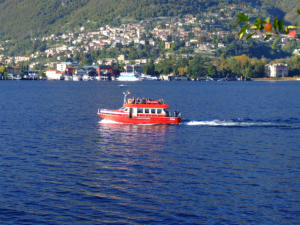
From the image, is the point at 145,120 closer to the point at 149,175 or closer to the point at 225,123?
the point at 225,123

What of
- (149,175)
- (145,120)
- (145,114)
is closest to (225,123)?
(145,120)

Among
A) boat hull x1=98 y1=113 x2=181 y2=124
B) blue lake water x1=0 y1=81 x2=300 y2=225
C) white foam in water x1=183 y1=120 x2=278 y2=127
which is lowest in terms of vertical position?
blue lake water x1=0 y1=81 x2=300 y2=225

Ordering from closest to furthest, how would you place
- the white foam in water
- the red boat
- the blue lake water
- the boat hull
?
the blue lake water → the red boat → the boat hull → the white foam in water

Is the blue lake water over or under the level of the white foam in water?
under

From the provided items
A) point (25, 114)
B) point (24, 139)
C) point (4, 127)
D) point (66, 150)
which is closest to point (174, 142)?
point (66, 150)

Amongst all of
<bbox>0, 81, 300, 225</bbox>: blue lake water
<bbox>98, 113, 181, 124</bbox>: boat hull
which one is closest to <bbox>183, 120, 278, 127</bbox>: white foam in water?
<bbox>98, 113, 181, 124</bbox>: boat hull

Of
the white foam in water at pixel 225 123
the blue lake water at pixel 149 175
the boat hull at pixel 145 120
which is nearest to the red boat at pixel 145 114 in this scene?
the boat hull at pixel 145 120

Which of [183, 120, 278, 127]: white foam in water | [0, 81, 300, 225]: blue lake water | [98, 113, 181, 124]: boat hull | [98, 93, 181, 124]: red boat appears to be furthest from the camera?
[183, 120, 278, 127]: white foam in water

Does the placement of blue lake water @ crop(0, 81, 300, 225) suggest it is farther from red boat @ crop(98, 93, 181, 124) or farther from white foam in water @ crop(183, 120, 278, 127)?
white foam in water @ crop(183, 120, 278, 127)

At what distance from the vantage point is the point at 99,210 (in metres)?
30.6

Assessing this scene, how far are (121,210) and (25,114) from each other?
62.9 m

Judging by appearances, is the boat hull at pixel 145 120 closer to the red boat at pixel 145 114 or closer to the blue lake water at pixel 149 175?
the red boat at pixel 145 114

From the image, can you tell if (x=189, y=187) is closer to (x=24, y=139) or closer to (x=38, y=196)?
(x=38, y=196)

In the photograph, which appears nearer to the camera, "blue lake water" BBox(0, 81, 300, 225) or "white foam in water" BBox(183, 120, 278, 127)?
"blue lake water" BBox(0, 81, 300, 225)
